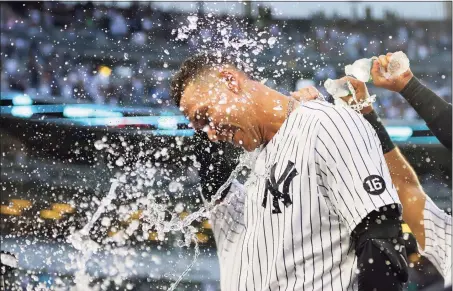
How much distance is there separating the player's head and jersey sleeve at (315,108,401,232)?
17cm

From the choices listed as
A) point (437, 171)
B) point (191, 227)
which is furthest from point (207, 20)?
point (437, 171)

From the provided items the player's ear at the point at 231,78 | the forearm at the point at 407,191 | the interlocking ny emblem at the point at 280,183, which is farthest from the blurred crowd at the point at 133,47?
the interlocking ny emblem at the point at 280,183

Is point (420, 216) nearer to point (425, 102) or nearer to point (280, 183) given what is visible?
point (425, 102)

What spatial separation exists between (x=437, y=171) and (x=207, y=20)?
1518mm

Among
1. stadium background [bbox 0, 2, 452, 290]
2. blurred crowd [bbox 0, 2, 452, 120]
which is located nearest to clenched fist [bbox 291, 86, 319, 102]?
stadium background [bbox 0, 2, 452, 290]

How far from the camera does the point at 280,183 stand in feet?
3.00

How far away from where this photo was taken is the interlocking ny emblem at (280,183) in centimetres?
90

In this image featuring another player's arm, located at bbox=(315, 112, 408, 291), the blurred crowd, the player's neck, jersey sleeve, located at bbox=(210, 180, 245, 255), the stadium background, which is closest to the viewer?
another player's arm, located at bbox=(315, 112, 408, 291)

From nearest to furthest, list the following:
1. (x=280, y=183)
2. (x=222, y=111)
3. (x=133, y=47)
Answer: (x=280, y=183)
(x=222, y=111)
(x=133, y=47)

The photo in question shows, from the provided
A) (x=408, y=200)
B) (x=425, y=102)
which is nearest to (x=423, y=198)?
(x=408, y=200)

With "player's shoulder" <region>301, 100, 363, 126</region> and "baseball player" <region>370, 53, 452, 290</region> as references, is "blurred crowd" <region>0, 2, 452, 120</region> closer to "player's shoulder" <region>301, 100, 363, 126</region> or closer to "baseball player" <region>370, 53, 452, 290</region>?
"baseball player" <region>370, 53, 452, 290</region>

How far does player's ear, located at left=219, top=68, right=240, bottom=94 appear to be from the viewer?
105 centimetres

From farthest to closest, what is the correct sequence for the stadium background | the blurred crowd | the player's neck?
the blurred crowd < the stadium background < the player's neck

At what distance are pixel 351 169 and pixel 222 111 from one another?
0.26 metres
